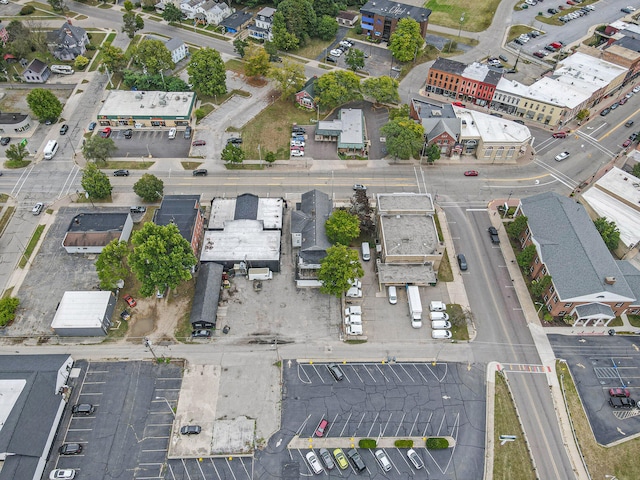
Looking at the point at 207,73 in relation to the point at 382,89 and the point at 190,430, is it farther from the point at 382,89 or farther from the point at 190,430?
the point at 190,430

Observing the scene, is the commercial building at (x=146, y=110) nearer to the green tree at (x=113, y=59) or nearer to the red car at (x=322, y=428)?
the green tree at (x=113, y=59)

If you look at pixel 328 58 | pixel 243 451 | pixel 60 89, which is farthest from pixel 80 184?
pixel 328 58

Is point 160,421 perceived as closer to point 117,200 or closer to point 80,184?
point 117,200

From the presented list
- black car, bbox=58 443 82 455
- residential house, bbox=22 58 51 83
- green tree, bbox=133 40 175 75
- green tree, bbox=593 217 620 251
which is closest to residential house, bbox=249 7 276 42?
green tree, bbox=133 40 175 75

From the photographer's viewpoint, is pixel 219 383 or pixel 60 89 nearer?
pixel 219 383

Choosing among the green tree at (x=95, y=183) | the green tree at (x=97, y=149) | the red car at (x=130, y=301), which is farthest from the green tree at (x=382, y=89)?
the red car at (x=130, y=301)

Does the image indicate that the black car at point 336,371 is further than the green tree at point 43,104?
No
